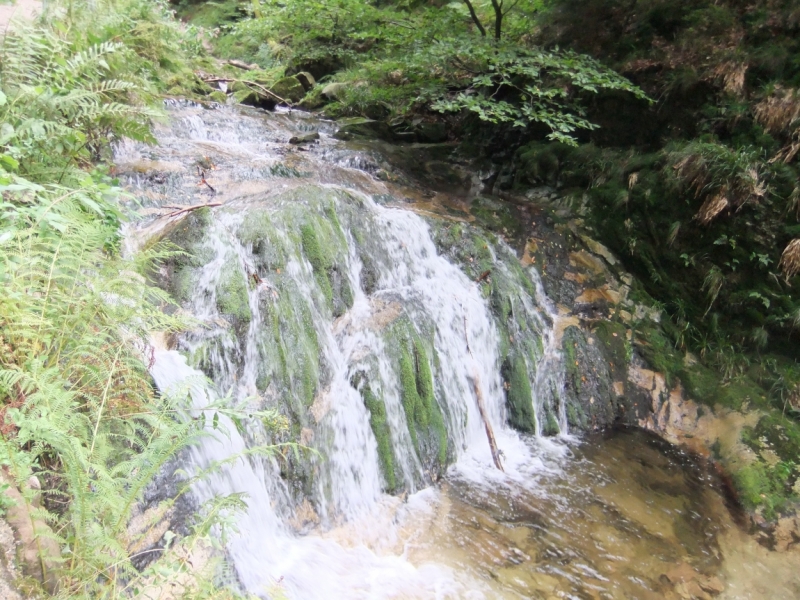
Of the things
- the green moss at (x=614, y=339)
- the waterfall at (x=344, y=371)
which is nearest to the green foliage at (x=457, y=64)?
the waterfall at (x=344, y=371)

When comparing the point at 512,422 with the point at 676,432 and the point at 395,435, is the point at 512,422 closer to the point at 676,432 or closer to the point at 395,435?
the point at 395,435

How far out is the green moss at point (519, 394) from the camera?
5.85 meters

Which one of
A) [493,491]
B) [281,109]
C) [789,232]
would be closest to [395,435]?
[493,491]

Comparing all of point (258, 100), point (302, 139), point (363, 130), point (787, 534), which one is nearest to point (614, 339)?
point (787, 534)

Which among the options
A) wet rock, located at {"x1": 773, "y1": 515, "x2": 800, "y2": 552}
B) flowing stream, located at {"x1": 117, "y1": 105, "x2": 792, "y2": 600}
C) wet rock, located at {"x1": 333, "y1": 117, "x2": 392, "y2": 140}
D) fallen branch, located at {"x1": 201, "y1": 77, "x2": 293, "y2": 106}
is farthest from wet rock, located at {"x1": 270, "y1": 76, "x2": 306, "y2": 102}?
wet rock, located at {"x1": 773, "y1": 515, "x2": 800, "y2": 552}

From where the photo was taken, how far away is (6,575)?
171 centimetres

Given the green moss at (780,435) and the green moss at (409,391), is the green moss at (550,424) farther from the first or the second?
the green moss at (780,435)

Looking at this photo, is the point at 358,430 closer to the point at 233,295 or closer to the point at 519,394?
the point at 233,295

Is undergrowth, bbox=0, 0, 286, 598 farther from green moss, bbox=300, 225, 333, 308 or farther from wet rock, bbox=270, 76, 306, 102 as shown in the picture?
wet rock, bbox=270, 76, 306, 102

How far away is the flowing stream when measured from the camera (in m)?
3.73

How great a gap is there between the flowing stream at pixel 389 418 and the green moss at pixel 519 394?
0.18ft

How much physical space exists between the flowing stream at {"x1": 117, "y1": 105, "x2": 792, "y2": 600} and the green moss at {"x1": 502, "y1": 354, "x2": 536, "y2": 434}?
0.18 ft

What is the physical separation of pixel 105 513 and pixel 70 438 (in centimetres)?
40

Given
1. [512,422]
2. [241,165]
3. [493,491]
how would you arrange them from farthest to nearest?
1. [241,165]
2. [512,422]
3. [493,491]
